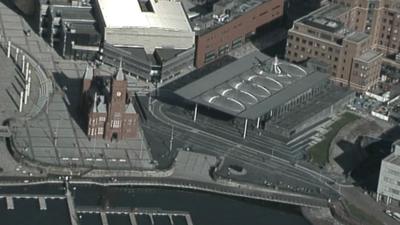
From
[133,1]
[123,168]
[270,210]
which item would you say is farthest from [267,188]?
[133,1]

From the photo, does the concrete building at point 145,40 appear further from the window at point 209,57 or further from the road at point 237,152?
the road at point 237,152

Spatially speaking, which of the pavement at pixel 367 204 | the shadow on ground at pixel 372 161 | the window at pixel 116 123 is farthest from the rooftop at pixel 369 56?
the window at pixel 116 123

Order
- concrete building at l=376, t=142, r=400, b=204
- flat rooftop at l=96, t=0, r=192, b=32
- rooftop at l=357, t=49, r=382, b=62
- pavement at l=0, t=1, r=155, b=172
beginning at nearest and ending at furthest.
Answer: concrete building at l=376, t=142, r=400, b=204
pavement at l=0, t=1, r=155, b=172
rooftop at l=357, t=49, r=382, b=62
flat rooftop at l=96, t=0, r=192, b=32

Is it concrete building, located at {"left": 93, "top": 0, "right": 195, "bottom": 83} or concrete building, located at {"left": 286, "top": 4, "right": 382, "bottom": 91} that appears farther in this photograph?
concrete building, located at {"left": 286, "top": 4, "right": 382, "bottom": 91}

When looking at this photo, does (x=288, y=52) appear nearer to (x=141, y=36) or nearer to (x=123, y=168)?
(x=141, y=36)

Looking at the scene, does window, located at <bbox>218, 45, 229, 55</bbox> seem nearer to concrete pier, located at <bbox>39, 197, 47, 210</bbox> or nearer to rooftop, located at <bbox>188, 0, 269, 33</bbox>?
rooftop, located at <bbox>188, 0, 269, 33</bbox>

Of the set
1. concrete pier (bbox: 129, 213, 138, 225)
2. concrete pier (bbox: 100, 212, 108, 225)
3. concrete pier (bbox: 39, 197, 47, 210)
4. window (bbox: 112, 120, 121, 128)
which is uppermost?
window (bbox: 112, 120, 121, 128)

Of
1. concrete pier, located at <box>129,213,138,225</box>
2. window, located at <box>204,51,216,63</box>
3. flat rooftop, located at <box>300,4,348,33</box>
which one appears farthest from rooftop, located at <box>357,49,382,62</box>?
concrete pier, located at <box>129,213,138,225</box>

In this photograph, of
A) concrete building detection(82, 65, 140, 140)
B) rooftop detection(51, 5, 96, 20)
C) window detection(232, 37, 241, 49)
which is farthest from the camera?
window detection(232, 37, 241, 49)

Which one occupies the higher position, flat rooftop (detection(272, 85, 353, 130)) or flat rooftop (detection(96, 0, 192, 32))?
flat rooftop (detection(96, 0, 192, 32))
